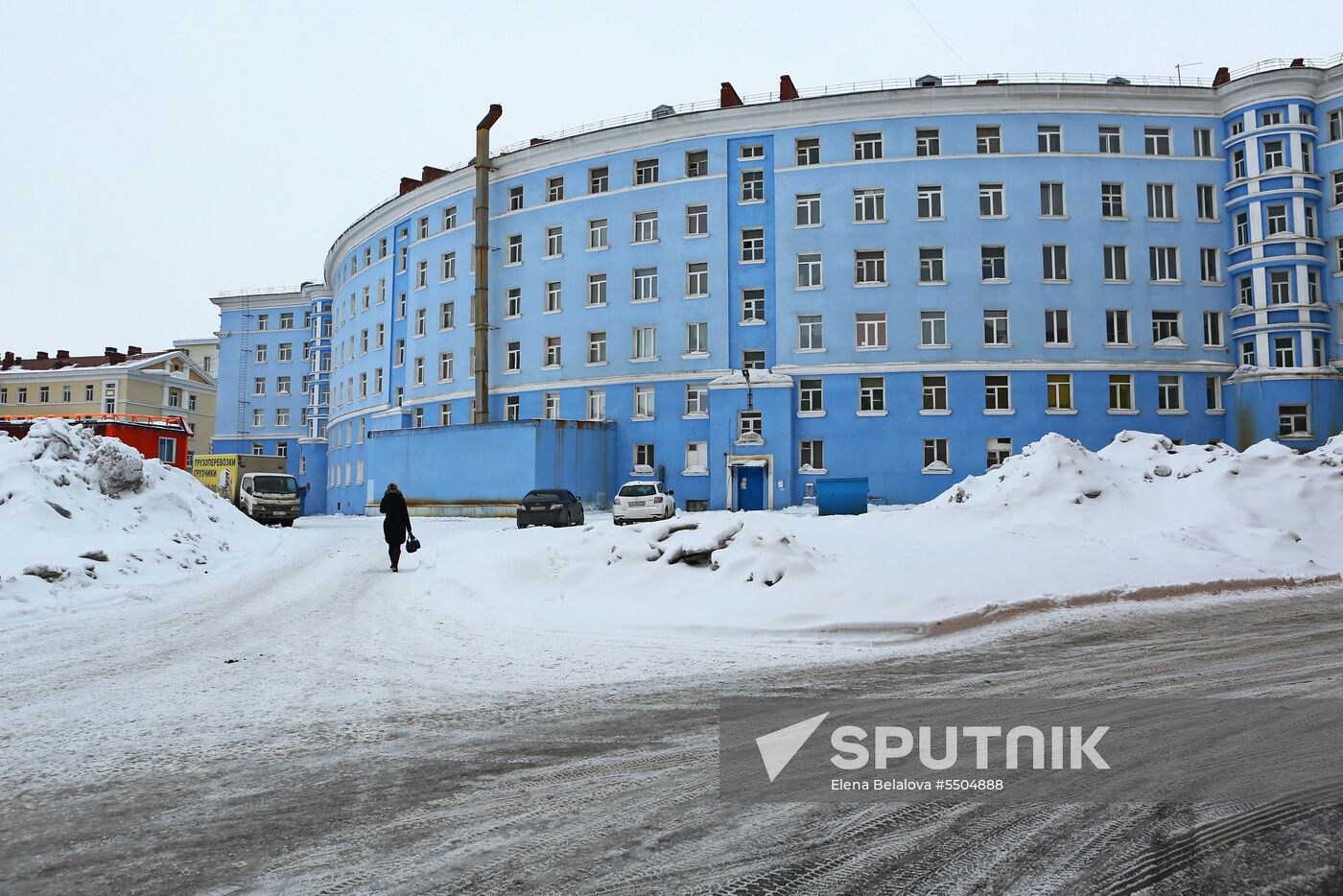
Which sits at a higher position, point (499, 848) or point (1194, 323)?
point (1194, 323)

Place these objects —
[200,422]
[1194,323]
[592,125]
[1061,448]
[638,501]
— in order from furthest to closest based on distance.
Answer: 1. [200,422]
2. [592,125]
3. [1194,323]
4. [638,501]
5. [1061,448]

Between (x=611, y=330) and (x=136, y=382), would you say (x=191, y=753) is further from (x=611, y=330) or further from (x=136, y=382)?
(x=136, y=382)

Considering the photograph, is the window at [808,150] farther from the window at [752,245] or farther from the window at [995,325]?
the window at [995,325]

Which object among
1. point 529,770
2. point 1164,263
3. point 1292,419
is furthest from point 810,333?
point 529,770

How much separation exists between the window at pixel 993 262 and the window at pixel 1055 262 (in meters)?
1.69

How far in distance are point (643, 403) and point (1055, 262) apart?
19.9 m

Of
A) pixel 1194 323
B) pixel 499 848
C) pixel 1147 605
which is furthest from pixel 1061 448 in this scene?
pixel 1194 323

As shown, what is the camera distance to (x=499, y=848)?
3574 millimetres

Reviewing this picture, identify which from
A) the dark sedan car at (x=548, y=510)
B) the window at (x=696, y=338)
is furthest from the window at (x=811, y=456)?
the dark sedan car at (x=548, y=510)

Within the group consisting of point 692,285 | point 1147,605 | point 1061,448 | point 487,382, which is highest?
point 692,285

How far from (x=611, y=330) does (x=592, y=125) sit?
1092 centimetres

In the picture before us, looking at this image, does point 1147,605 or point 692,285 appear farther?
point 692,285

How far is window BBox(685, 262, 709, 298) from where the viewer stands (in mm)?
41500

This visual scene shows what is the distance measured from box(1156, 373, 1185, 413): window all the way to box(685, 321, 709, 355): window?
20111 millimetres
